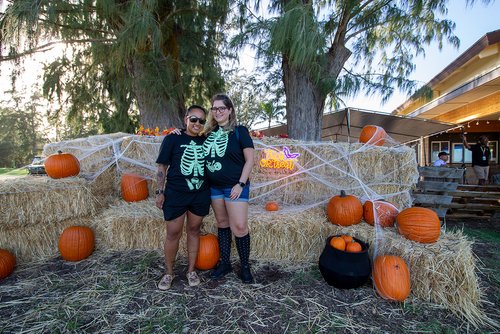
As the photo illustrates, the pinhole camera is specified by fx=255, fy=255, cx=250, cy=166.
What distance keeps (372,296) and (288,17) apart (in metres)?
3.35

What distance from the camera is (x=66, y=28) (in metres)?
4.22

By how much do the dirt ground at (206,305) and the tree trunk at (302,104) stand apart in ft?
9.87

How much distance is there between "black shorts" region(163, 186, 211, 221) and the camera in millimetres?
2221

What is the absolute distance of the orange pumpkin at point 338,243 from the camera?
2381 millimetres

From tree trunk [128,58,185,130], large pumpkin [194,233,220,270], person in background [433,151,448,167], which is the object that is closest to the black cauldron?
large pumpkin [194,233,220,270]

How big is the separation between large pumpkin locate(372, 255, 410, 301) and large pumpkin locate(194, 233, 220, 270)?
157 centimetres

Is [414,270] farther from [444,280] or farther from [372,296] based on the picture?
[372,296]

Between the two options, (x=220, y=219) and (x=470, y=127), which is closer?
(x=220, y=219)

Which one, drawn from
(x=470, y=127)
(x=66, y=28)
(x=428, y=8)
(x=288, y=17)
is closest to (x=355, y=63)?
(x=428, y=8)

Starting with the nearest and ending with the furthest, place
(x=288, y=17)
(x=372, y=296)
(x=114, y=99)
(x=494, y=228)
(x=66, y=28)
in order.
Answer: (x=372, y=296) → (x=288, y=17) → (x=66, y=28) → (x=494, y=228) → (x=114, y=99)

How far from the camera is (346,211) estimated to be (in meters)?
2.84

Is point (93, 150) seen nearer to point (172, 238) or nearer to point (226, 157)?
point (172, 238)

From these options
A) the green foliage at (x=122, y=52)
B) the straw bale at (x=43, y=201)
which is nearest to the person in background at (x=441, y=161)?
the green foliage at (x=122, y=52)

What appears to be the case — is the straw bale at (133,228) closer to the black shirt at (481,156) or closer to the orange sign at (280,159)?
the orange sign at (280,159)
